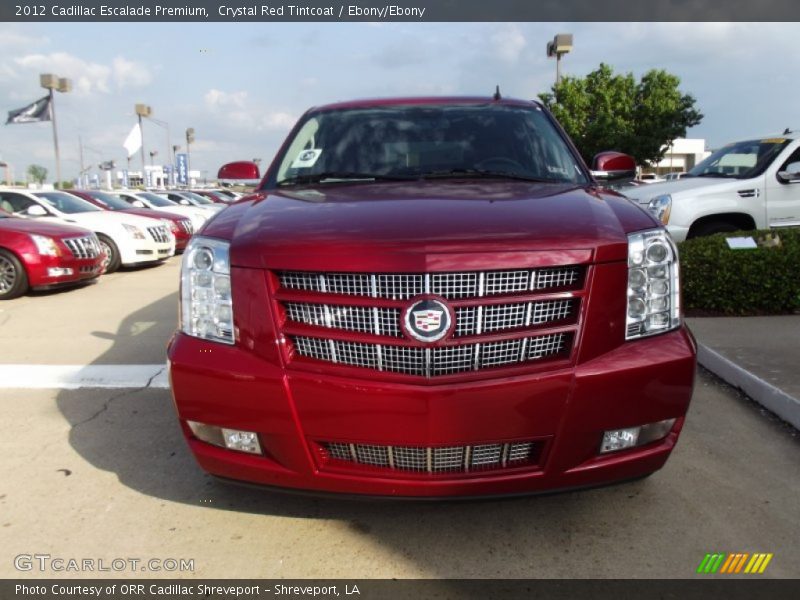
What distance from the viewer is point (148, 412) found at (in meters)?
3.99

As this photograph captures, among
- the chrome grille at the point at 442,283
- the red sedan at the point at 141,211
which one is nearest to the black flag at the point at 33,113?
the red sedan at the point at 141,211

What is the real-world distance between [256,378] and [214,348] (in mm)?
234

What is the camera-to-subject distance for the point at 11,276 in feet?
27.5

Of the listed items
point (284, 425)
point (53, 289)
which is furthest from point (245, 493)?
point (53, 289)

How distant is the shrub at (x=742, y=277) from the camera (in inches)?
233

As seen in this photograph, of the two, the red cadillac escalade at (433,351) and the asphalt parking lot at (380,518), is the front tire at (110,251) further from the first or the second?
the red cadillac escalade at (433,351)

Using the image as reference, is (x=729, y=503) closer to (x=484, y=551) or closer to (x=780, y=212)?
(x=484, y=551)

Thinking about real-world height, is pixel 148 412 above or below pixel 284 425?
below

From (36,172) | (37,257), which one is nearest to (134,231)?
(37,257)

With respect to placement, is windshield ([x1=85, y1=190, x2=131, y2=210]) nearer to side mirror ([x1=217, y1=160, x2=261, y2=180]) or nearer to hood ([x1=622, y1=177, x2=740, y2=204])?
side mirror ([x1=217, y1=160, x2=261, y2=180])

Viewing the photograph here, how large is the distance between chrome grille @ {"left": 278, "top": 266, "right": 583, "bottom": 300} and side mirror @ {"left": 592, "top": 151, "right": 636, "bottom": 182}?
2.17m

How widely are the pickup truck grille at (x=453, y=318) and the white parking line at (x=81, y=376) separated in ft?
8.52

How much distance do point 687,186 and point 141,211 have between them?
1015 cm

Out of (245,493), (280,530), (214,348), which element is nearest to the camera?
(214,348)
